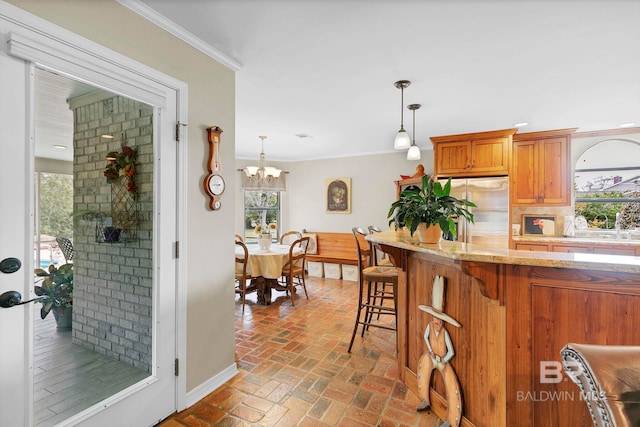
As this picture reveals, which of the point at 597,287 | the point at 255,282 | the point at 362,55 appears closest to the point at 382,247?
the point at 597,287

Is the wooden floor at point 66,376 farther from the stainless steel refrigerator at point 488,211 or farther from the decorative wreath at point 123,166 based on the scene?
the stainless steel refrigerator at point 488,211

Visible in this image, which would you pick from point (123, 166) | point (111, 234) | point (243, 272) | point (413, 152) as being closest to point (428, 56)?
point (413, 152)

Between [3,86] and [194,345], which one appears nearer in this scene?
[3,86]

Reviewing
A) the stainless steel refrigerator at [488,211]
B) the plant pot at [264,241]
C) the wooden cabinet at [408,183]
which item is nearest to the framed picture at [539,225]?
the stainless steel refrigerator at [488,211]

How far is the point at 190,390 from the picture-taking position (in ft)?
6.68

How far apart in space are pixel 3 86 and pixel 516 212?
18.8ft

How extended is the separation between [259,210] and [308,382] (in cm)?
460

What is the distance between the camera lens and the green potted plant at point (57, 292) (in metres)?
1.40

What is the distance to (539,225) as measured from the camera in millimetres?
4617

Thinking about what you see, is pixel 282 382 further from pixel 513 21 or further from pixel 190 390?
pixel 513 21

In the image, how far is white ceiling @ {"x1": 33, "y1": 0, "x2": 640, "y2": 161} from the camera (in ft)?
5.78

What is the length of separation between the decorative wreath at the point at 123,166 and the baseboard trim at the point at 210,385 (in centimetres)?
140

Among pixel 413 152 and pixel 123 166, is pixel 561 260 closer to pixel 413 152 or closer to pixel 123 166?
pixel 413 152

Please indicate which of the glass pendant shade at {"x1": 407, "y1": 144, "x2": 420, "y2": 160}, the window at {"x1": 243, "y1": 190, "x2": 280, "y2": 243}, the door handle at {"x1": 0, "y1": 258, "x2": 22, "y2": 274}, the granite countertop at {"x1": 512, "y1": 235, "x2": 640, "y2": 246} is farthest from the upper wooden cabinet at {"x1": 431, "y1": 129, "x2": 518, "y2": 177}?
the door handle at {"x1": 0, "y1": 258, "x2": 22, "y2": 274}
